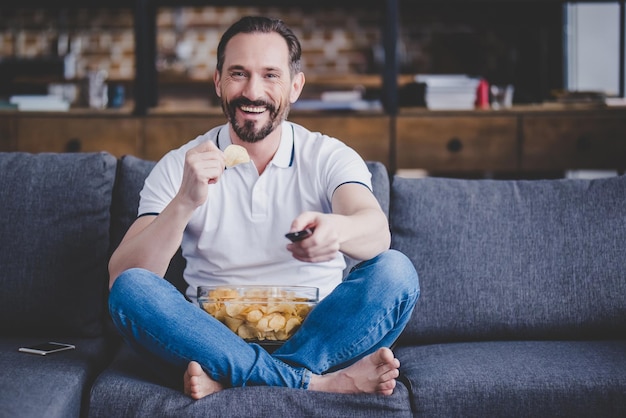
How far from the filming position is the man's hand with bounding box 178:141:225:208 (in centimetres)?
169

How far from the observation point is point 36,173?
2102mm

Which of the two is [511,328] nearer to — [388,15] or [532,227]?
[532,227]

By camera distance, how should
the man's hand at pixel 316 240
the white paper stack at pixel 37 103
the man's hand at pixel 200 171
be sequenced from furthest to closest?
the white paper stack at pixel 37 103, the man's hand at pixel 200 171, the man's hand at pixel 316 240

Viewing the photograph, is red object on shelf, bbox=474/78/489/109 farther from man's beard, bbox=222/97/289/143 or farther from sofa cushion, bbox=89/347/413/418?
sofa cushion, bbox=89/347/413/418

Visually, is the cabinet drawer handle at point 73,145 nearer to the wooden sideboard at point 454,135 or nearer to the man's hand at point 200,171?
the wooden sideboard at point 454,135

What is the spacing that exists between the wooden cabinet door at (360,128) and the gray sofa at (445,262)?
103cm

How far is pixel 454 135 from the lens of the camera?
3258 mm

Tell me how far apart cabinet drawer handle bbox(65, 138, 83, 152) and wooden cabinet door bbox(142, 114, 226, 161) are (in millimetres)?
296

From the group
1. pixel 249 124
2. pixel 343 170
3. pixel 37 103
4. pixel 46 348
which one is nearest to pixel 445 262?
pixel 343 170

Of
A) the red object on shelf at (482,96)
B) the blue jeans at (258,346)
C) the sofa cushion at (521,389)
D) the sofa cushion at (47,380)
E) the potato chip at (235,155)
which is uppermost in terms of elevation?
the red object on shelf at (482,96)

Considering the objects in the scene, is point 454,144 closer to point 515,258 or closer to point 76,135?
point 515,258

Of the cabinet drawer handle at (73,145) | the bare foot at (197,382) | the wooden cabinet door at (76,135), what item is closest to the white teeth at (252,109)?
the bare foot at (197,382)

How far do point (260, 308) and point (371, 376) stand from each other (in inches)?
11.4

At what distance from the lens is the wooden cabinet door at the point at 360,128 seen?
10.6 ft
